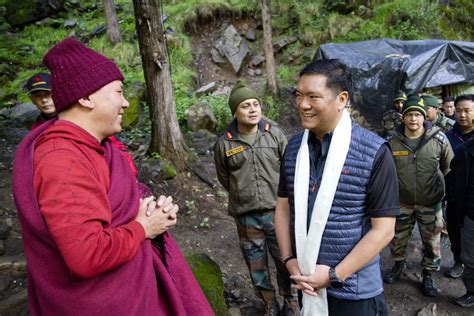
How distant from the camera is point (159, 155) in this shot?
6.14 metres

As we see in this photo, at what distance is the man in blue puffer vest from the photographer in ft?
6.24

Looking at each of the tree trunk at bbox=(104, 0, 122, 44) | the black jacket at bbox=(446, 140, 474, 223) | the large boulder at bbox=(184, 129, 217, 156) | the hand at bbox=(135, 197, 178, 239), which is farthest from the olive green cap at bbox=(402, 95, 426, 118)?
the tree trunk at bbox=(104, 0, 122, 44)

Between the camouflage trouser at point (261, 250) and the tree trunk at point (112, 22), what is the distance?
1225 centimetres

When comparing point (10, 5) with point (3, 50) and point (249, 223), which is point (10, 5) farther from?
point (249, 223)

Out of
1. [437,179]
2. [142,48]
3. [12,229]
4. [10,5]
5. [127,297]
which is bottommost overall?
[12,229]

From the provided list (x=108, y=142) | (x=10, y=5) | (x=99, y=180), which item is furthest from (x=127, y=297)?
(x=10, y=5)

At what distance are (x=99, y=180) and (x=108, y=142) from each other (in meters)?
0.28

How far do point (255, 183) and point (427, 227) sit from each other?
2.18m

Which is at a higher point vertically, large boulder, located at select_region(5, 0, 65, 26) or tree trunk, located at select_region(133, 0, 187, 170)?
large boulder, located at select_region(5, 0, 65, 26)

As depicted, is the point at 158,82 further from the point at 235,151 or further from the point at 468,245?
the point at 468,245

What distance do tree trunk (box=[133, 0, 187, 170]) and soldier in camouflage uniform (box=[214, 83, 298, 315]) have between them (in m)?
2.55

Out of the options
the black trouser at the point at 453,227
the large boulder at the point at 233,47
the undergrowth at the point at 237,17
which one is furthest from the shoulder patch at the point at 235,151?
the large boulder at the point at 233,47

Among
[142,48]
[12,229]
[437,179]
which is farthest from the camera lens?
[142,48]

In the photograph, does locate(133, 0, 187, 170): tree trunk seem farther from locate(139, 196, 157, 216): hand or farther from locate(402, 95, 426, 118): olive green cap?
locate(139, 196, 157, 216): hand
